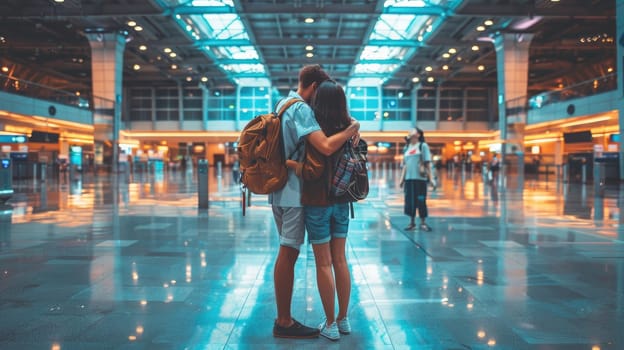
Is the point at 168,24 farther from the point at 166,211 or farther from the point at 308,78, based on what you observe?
the point at 308,78

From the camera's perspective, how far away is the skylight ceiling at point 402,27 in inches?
1187

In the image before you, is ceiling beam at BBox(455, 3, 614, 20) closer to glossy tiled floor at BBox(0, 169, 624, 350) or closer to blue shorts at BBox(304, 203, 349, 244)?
glossy tiled floor at BBox(0, 169, 624, 350)

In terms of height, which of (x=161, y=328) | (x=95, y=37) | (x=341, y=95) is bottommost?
(x=161, y=328)

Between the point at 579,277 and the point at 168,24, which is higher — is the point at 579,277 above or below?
below

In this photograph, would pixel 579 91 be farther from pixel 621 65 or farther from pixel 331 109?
pixel 331 109

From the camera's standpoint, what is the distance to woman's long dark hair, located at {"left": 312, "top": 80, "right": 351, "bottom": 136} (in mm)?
3465

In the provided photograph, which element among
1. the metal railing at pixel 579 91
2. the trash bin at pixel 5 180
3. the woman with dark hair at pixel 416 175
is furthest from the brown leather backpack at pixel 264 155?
the metal railing at pixel 579 91

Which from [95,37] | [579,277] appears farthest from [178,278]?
[95,37]

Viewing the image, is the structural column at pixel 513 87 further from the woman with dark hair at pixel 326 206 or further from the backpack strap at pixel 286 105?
the backpack strap at pixel 286 105

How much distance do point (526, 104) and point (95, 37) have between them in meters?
31.8

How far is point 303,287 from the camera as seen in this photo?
482 cm

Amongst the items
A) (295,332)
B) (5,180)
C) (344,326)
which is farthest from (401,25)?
(295,332)

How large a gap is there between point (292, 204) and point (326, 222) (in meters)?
0.25

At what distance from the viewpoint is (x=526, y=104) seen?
1586 inches
